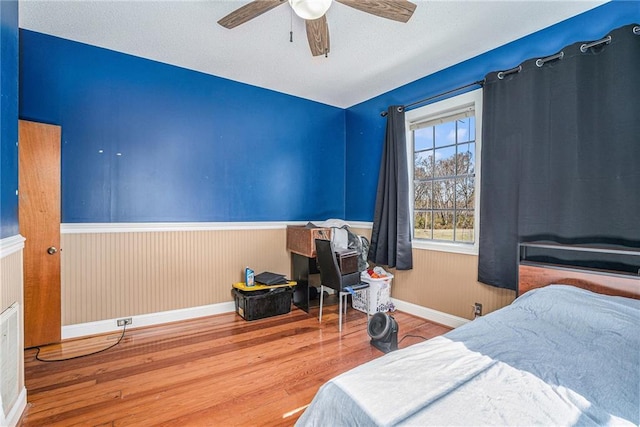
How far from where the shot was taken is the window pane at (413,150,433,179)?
3.44 meters

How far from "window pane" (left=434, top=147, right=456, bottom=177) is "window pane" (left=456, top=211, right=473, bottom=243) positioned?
46cm

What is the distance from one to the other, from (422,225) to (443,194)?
1.44ft

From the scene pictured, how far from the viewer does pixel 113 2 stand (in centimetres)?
221

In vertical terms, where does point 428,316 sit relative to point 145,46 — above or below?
below

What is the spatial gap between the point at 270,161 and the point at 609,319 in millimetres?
3326

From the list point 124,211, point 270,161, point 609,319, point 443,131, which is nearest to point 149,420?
point 124,211

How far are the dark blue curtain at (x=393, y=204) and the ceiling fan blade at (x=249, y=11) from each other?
6.79 feet

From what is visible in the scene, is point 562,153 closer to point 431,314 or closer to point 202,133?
point 431,314

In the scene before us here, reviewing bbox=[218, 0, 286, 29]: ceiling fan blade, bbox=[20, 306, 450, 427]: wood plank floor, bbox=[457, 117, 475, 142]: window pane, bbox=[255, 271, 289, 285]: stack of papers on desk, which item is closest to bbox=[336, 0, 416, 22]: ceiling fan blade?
bbox=[218, 0, 286, 29]: ceiling fan blade

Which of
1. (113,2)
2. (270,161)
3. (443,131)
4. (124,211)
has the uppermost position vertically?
(113,2)

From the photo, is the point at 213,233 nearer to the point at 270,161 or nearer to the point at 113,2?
the point at 270,161

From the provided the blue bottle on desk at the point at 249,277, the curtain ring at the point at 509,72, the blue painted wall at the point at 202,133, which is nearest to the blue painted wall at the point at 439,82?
the blue painted wall at the point at 202,133

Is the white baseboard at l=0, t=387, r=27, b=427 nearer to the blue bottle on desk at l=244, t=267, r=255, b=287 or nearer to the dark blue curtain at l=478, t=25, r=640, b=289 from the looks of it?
the blue bottle on desk at l=244, t=267, r=255, b=287

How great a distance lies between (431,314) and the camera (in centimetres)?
322
